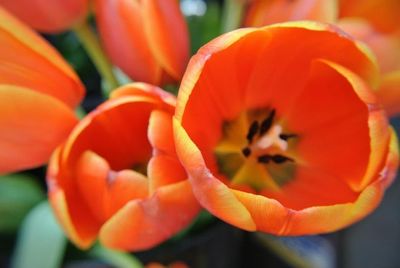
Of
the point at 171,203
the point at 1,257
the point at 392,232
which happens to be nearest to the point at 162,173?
the point at 171,203

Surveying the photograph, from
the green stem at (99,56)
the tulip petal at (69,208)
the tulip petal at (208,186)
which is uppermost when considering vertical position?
the tulip petal at (208,186)

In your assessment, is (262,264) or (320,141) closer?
(320,141)

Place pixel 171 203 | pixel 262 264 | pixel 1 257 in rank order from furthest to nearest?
pixel 262 264 → pixel 1 257 → pixel 171 203

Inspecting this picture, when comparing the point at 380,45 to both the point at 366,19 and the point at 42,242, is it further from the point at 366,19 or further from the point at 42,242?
the point at 42,242

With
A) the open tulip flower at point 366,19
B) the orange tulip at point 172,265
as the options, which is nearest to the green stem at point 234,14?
the open tulip flower at point 366,19

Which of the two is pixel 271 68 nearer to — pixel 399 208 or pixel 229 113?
pixel 229 113

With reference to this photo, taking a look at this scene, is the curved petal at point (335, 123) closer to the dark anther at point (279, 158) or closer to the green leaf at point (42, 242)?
the dark anther at point (279, 158)

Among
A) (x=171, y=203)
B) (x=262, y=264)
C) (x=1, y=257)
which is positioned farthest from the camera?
(x=262, y=264)
